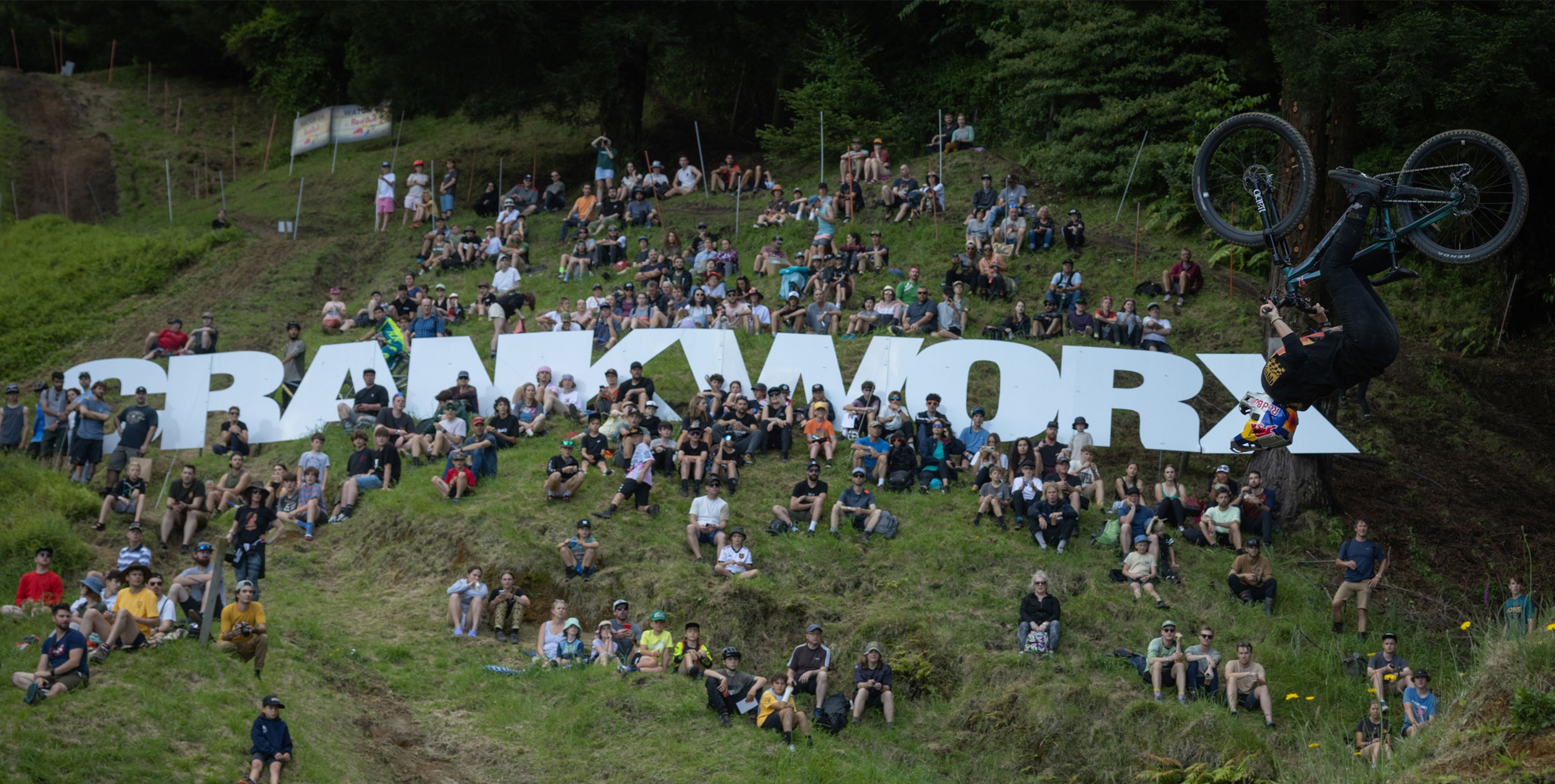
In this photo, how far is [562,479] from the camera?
55.0ft

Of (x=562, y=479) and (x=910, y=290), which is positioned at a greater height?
(x=910, y=290)

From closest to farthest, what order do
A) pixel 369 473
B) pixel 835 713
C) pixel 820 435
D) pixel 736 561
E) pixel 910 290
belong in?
pixel 835 713
pixel 736 561
pixel 820 435
pixel 369 473
pixel 910 290

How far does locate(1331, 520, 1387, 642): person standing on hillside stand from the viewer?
14.6 m

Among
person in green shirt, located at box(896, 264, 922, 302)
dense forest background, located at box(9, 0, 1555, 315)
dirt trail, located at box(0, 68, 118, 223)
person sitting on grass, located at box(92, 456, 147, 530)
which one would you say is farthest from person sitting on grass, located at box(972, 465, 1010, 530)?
dirt trail, located at box(0, 68, 118, 223)

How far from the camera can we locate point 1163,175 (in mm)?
23547

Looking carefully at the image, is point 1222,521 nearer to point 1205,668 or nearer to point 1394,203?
point 1205,668

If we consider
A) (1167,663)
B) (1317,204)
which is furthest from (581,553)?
(1317,204)

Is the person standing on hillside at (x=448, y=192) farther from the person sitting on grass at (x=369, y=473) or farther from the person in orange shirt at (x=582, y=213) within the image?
the person sitting on grass at (x=369, y=473)

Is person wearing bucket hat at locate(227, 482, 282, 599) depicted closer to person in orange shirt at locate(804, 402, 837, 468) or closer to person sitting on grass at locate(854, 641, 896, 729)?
person sitting on grass at locate(854, 641, 896, 729)

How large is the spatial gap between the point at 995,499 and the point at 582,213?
13590 millimetres

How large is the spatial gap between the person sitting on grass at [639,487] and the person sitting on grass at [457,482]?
2.05 m

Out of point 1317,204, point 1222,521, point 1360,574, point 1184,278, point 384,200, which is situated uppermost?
point 384,200

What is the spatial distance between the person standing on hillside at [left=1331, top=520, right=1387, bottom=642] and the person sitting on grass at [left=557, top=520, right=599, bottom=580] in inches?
357

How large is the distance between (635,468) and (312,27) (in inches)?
1181
